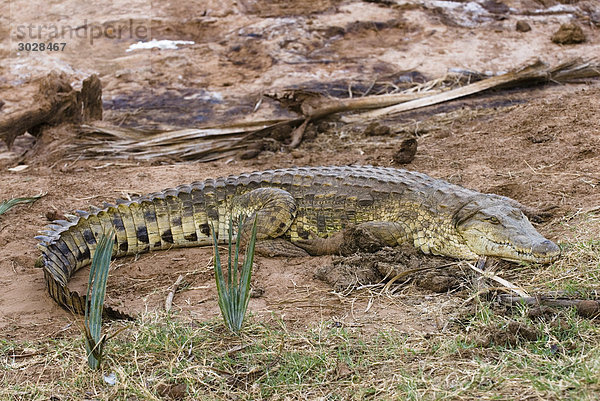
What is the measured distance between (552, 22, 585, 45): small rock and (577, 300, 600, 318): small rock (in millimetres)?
8811

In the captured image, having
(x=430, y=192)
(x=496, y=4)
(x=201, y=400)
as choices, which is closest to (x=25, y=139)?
(x=430, y=192)

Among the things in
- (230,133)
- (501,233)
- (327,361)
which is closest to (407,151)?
(230,133)

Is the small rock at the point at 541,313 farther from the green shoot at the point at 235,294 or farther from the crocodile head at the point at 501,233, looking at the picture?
the green shoot at the point at 235,294

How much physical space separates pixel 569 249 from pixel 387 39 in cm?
826

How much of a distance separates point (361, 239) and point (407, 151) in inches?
92.7

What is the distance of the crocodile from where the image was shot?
14.7 ft

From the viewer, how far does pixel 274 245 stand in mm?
4875

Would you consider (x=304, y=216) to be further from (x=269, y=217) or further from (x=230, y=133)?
(x=230, y=133)

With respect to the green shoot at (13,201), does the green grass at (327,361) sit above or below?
above

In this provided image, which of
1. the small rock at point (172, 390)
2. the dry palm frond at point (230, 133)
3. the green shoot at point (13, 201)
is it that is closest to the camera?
the small rock at point (172, 390)

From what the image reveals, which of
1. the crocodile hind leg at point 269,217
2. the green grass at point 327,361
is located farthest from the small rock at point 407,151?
the green grass at point 327,361

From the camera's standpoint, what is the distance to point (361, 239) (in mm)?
4566

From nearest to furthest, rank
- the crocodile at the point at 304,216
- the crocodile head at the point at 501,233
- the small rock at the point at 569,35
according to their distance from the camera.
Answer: the crocodile head at the point at 501,233
the crocodile at the point at 304,216
the small rock at the point at 569,35

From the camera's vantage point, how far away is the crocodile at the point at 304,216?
14.7ft
